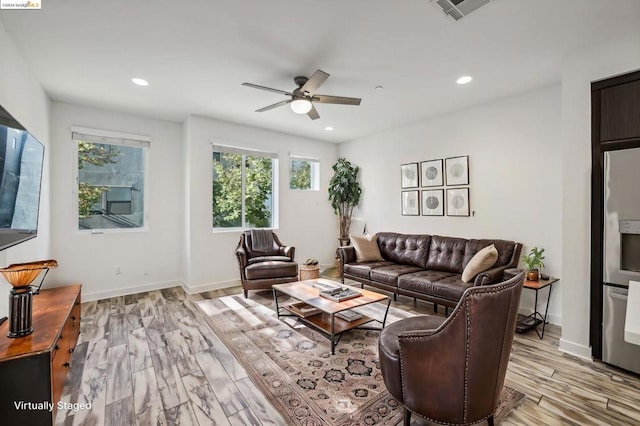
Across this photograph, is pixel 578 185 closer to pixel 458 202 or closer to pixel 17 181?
pixel 458 202

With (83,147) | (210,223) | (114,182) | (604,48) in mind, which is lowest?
(210,223)

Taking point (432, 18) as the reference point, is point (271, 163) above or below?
below

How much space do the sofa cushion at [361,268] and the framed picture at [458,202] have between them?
1276 mm

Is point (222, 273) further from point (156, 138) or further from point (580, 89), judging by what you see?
point (580, 89)

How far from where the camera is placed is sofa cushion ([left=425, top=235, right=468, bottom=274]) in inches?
154

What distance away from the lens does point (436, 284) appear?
11.1ft

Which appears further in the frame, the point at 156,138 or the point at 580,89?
the point at 156,138

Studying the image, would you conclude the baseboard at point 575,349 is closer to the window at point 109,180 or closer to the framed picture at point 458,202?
the framed picture at point 458,202

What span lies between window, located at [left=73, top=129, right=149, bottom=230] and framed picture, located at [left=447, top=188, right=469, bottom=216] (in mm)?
4927

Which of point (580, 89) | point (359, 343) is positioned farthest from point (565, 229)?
point (359, 343)

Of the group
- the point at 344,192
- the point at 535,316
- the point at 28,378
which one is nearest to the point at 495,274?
the point at 535,316

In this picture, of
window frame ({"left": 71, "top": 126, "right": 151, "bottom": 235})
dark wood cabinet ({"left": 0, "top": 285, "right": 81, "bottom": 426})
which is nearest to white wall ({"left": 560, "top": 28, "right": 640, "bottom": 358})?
dark wood cabinet ({"left": 0, "top": 285, "right": 81, "bottom": 426})

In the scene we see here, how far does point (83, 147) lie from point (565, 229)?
6.13 metres

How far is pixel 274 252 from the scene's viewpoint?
4883 millimetres
